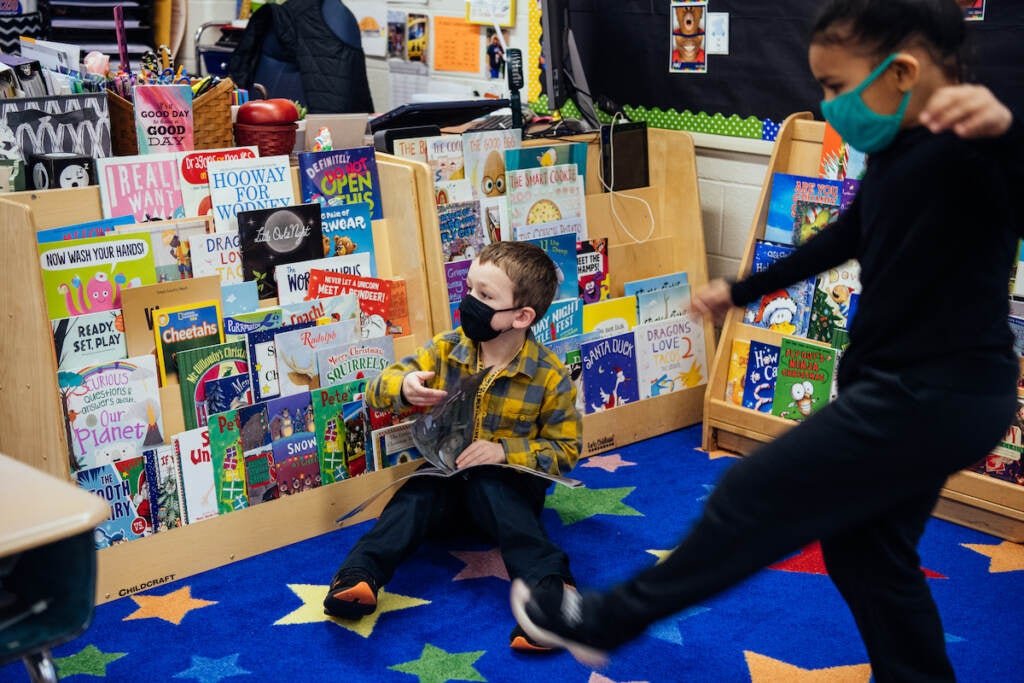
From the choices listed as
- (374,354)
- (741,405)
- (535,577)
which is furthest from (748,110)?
(535,577)

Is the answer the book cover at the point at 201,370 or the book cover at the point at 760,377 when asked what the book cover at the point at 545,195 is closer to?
the book cover at the point at 760,377

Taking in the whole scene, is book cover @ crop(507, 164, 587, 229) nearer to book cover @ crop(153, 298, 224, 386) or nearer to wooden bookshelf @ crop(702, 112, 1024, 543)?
wooden bookshelf @ crop(702, 112, 1024, 543)

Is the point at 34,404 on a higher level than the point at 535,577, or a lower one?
higher

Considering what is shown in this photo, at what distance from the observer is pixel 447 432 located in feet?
7.98

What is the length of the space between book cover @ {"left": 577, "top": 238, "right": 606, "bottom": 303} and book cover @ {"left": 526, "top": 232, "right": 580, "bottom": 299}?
4 centimetres

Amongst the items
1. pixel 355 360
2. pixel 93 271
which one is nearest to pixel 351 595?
pixel 355 360

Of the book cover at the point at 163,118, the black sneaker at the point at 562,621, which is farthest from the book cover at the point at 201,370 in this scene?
the black sneaker at the point at 562,621

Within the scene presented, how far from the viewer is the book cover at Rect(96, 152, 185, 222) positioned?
7.54 ft

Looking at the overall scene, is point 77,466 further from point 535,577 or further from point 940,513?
point 940,513

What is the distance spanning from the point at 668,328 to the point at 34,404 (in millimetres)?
1849

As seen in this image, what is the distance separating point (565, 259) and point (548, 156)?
310 millimetres

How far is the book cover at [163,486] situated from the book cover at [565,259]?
1.19 meters

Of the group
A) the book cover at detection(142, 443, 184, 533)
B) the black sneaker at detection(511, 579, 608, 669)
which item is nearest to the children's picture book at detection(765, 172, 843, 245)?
the black sneaker at detection(511, 579, 608, 669)

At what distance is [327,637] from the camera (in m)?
2.11
